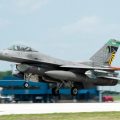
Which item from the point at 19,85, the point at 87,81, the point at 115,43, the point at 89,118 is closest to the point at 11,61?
the point at 87,81

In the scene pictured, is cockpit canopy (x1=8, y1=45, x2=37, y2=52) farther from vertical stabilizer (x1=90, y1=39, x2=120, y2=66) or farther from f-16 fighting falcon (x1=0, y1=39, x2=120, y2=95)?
vertical stabilizer (x1=90, y1=39, x2=120, y2=66)

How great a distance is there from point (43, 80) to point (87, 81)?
449 cm

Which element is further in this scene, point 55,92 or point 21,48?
point 55,92

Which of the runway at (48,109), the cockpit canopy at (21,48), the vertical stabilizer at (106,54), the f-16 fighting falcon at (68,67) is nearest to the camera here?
the runway at (48,109)

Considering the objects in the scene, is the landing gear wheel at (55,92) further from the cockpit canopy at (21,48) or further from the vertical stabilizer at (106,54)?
the vertical stabilizer at (106,54)

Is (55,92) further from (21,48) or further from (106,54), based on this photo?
(106,54)

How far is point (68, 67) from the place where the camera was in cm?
4531

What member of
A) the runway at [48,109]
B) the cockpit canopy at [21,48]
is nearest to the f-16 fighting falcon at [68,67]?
the cockpit canopy at [21,48]

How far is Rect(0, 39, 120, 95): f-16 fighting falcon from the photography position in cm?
4159

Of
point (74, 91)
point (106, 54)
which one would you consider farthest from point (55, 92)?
point (106, 54)

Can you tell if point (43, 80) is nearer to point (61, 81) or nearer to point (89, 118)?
point (61, 81)

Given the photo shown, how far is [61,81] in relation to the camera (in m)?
44.8

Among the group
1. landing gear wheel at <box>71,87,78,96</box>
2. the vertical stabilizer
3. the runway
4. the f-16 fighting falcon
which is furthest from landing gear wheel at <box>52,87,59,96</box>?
the runway

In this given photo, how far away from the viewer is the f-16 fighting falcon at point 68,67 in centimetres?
4159
